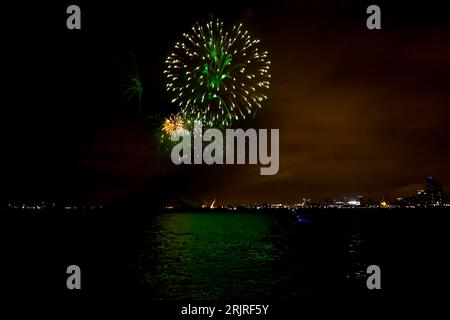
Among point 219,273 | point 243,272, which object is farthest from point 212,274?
point 243,272

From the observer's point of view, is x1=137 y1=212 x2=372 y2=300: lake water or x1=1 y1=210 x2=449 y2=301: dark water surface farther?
x1=137 y1=212 x2=372 y2=300: lake water

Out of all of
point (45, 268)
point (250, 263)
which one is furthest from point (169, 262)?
point (45, 268)

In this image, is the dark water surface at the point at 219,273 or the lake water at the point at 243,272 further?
the lake water at the point at 243,272

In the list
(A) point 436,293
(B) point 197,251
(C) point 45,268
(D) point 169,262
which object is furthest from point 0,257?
(A) point 436,293

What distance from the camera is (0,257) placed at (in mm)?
41312

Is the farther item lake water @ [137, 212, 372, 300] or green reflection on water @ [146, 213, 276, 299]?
lake water @ [137, 212, 372, 300]

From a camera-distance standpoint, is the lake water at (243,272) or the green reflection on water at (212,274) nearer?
the green reflection on water at (212,274)

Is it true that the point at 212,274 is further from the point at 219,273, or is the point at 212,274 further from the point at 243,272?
the point at 243,272

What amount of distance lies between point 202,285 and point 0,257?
852 inches
